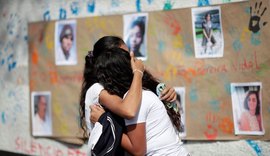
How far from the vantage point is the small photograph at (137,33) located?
4.23 meters

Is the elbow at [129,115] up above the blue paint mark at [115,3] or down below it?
below

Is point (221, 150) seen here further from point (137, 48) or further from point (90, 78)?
point (90, 78)

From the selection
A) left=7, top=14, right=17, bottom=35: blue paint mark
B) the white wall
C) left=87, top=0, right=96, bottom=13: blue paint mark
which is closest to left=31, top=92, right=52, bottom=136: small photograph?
the white wall

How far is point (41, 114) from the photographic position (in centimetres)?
494

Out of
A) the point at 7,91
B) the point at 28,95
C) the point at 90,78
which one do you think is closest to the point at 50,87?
the point at 28,95

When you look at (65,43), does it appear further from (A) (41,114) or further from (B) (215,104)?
(B) (215,104)

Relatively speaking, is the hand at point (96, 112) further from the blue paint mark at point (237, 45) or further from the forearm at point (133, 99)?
the blue paint mark at point (237, 45)

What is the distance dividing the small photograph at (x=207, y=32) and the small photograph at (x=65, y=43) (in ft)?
4.34

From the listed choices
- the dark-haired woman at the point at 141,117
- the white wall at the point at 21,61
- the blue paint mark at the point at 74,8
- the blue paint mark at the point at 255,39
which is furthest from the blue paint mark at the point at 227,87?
the blue paint mark at the point at 74,8

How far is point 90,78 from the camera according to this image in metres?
2.72

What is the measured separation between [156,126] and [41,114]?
275 centimetres

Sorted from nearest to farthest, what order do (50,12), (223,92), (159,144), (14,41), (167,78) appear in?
(159,144)
(223,92)
(167,78)
(50,12)
(14,41)

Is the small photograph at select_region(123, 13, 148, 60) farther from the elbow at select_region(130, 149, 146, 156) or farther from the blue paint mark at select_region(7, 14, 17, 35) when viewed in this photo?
the elbow at select_region(130, 149, 146, 156)

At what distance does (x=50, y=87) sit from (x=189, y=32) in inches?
66.4
